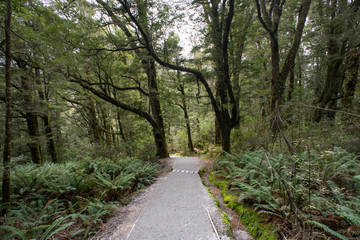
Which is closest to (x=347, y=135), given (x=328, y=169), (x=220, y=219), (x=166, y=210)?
(x=328, y=169)

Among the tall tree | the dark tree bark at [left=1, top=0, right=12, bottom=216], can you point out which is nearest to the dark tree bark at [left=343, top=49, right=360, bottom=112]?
the tall tree

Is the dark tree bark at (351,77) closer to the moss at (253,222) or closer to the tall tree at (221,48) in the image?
the tall tree at (221,48)

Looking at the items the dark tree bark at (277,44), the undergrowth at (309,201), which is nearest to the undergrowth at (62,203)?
the undergrowth at (309,201)

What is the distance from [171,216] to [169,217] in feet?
0.17

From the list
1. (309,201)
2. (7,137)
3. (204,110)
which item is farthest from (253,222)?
(204,110)

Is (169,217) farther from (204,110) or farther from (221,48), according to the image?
(204,110)

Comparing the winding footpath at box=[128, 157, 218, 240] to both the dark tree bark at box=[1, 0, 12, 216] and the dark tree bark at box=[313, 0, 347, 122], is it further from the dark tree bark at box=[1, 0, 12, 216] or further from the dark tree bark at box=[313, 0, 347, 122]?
the dark tree bark at box=[313, 0, 347, 122]

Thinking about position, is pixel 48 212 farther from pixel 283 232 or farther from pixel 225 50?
pixel 225 50

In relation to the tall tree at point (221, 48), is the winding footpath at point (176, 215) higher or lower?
lower

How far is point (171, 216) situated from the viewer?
296 cm

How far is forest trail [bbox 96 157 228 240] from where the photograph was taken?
2.47 m

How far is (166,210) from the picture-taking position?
3.21 meters

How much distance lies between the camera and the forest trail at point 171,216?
8.10 feet

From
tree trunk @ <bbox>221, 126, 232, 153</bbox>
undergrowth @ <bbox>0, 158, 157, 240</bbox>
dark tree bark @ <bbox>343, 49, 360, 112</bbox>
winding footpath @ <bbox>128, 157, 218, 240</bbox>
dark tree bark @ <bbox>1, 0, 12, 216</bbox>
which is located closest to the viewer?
winding footpath @ <bbox>128, 157, 218, 240</bbox>
